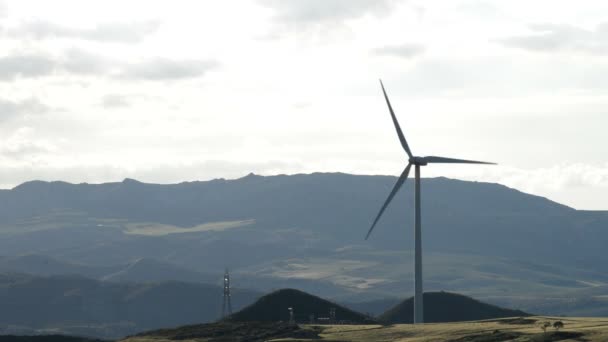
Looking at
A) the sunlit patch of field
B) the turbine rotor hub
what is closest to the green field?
the sunlit patch of field

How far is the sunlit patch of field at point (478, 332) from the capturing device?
15012 cm

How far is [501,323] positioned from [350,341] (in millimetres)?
24382

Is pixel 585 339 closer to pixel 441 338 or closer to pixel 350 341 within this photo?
pixel 441 338

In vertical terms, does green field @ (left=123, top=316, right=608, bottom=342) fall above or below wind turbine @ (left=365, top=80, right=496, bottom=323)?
below

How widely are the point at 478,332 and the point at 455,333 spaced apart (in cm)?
298

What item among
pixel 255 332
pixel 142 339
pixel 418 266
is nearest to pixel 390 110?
pixel 418 266

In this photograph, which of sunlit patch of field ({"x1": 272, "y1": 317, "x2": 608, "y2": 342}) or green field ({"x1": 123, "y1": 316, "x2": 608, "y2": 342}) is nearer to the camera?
sunlit patch of field ({"x1": 272, "y1": 317, "x2": 608, "y2": 342})

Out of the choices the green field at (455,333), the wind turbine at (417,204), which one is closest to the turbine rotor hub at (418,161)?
the wind turbine at (417,204)

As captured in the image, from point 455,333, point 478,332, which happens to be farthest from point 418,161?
point 478,332

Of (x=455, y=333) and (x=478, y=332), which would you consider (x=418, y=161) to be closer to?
(x=455, y=333)

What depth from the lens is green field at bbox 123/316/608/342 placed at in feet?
496

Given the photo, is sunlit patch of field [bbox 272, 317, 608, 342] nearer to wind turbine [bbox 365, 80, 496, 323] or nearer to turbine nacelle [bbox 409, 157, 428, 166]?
wind turbine [bbox 365, 80, 496, 323]

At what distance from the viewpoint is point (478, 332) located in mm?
164500

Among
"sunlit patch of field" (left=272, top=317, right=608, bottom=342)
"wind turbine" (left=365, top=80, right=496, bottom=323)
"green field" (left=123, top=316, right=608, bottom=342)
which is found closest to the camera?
"sunlit patch of field" (left=272, top=317, right=608, bottom=342)
